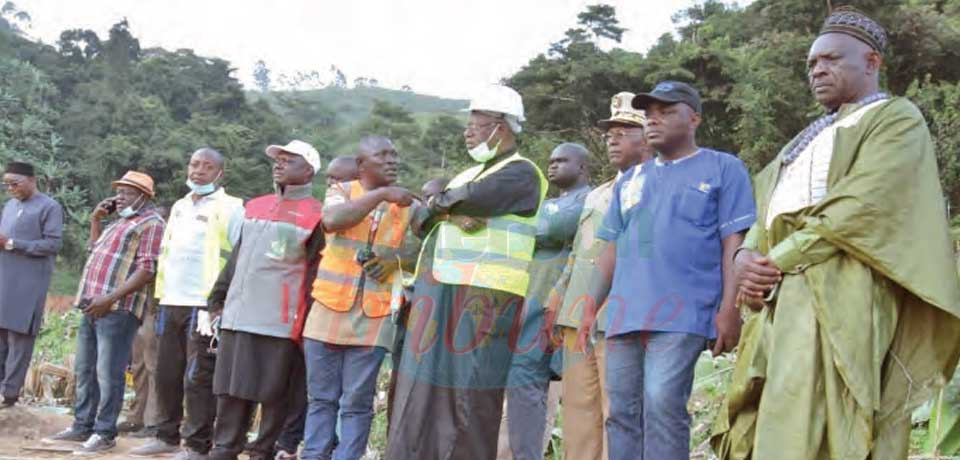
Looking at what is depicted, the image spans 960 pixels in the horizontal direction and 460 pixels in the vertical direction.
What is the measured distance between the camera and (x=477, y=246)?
5.34 m

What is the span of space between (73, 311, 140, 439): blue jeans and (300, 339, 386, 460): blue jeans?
2.33 meters

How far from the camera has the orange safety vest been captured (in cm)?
622

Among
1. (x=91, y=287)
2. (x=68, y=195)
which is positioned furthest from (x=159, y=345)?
(x=68, y=195)

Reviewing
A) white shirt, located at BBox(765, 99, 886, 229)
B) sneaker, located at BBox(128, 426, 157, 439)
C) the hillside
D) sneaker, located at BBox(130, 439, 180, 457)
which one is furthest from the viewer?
the hillside

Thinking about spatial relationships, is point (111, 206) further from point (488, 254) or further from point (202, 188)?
point (488, 254)

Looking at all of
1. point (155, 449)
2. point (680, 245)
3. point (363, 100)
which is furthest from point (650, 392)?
point (363, 100)

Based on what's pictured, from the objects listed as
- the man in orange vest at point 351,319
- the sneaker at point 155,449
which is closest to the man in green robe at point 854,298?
the man in orange vest at point 351,319

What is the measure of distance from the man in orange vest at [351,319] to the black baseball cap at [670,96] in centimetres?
166

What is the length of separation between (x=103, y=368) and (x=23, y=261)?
2.11 meters

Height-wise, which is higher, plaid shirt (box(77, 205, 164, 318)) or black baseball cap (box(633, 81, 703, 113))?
black baseball cap (box(633, 81, 703, 113))

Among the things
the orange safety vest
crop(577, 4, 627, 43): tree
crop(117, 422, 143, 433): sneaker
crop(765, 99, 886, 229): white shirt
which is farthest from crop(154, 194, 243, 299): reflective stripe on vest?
crop(577, 4, 627, 43): tree

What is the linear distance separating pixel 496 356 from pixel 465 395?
244 mm

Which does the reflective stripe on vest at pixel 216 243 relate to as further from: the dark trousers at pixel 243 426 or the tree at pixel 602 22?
the tree at pixel 602 22

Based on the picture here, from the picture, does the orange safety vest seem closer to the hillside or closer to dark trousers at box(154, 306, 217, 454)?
dark trousers at box(154, 306, 217, 454)
